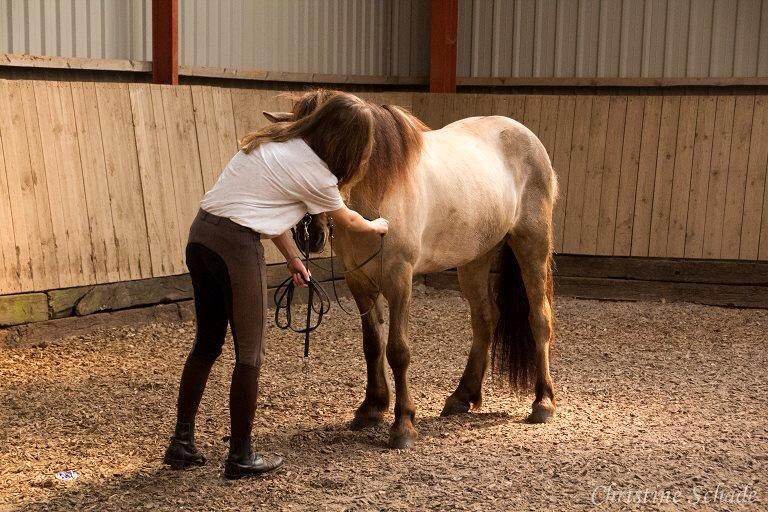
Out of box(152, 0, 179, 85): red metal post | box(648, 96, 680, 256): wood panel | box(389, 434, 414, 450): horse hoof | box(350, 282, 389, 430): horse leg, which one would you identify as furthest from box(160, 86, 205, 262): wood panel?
box(648, 96, 680, 256): wood panel

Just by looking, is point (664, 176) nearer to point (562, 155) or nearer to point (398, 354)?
point (562, 155)

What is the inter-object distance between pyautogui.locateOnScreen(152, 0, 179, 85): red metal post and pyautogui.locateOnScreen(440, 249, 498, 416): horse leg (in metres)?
3.17

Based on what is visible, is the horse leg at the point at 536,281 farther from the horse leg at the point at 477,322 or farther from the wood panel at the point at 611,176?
the wood panel at the point at 611,176

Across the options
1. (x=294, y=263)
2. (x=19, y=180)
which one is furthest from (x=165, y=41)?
(x=294, y=263)

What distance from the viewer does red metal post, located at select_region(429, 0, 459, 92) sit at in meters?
9.27

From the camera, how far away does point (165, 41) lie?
727cm

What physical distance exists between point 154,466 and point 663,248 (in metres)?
5.75

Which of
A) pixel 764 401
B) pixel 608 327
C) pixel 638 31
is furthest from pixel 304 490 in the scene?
pixel 638 31

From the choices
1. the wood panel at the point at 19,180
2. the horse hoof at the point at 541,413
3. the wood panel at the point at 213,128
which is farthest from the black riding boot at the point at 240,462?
the wood panel at the point at 213,128

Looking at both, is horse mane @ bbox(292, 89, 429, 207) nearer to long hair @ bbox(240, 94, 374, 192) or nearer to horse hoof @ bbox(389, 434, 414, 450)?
long hair @ bbox(240, 94, 374, 192)

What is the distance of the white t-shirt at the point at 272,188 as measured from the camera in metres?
3.59

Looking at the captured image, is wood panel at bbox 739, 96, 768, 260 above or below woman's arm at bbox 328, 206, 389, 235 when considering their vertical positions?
below

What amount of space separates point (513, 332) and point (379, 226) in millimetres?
1476

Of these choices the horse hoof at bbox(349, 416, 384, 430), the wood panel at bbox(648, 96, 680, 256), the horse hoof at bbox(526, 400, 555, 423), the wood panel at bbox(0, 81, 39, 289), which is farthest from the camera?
the wood panel at bbox(648, 96, 680, 256)
